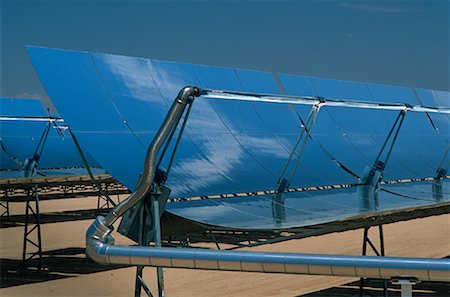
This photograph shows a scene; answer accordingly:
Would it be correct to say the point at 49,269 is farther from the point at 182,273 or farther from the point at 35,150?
the point at 35,150

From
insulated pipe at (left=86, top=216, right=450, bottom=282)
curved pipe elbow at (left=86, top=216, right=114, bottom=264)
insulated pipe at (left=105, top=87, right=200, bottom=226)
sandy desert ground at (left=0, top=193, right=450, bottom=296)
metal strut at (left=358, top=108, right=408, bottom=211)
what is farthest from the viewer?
sandy desert ground at (left=0, top=193, right=450, bottom=296)

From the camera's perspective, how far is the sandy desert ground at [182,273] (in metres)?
14.1

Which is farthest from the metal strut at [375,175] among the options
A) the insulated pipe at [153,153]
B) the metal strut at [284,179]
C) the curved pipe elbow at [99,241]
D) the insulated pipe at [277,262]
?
the insulated pipe at [277,262]

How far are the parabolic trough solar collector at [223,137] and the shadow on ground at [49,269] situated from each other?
4356 millimetres

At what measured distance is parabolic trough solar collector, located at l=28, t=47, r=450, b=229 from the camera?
941cm

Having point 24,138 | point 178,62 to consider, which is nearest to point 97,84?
point 178,62

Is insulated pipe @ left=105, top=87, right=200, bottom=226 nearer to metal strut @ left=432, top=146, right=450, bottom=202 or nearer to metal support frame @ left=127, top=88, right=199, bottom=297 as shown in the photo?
metal support frame @ left=127, top=88, right=199, bottom=297

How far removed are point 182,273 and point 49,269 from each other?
327cm

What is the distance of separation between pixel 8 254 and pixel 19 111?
1237 centimetres

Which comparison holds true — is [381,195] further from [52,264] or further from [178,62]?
[52,264]

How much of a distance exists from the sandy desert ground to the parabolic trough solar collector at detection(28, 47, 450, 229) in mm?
2356

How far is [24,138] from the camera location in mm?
23828

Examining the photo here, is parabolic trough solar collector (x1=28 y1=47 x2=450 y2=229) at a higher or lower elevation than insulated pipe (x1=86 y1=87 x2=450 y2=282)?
higher

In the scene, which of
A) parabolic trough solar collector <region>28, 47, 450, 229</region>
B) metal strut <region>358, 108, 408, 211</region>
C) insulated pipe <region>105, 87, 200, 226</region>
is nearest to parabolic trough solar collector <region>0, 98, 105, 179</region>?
parabolic trough solar collector <region>28, 47, 450, 229</region>
